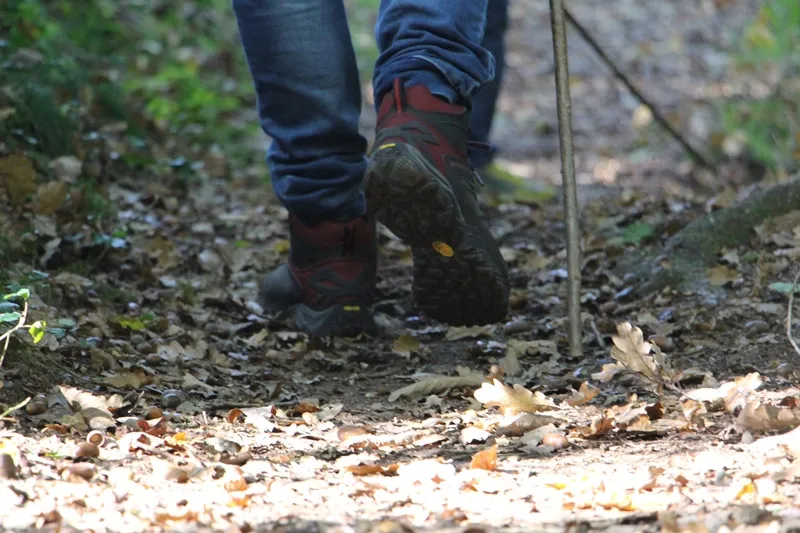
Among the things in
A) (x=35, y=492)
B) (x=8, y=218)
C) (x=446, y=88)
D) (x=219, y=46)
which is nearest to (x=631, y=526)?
(x=35, y=492)

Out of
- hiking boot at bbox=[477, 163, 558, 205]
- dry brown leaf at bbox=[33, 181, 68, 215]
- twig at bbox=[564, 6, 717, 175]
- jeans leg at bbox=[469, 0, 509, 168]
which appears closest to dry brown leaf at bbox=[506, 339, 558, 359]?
jeans leg at bbox=[469, 0, 509, 168]

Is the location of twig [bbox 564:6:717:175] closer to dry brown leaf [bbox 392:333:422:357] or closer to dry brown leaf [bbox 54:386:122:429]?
dry brown leaf [bbox 392:333:422:357]

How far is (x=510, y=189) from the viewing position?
5090mm

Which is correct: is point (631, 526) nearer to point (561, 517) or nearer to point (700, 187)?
point (561, 517)

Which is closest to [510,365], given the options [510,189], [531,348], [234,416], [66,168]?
[531,348]

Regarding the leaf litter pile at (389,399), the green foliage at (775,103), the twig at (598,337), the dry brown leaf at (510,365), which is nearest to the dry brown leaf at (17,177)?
the leaf litter pile at (389,399)

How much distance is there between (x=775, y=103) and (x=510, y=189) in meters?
2.55

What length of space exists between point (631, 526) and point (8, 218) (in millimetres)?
2634

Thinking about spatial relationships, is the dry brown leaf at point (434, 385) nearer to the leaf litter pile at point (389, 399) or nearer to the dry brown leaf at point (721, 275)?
the leaf litter pile at point (389, 399)

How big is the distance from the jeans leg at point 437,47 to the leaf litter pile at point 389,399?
770 millimetres

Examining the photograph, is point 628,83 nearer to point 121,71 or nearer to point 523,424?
point 121,71

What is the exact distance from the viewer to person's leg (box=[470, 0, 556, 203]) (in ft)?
13.3

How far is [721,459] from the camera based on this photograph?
177 centimetres

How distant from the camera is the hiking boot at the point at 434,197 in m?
2.44
